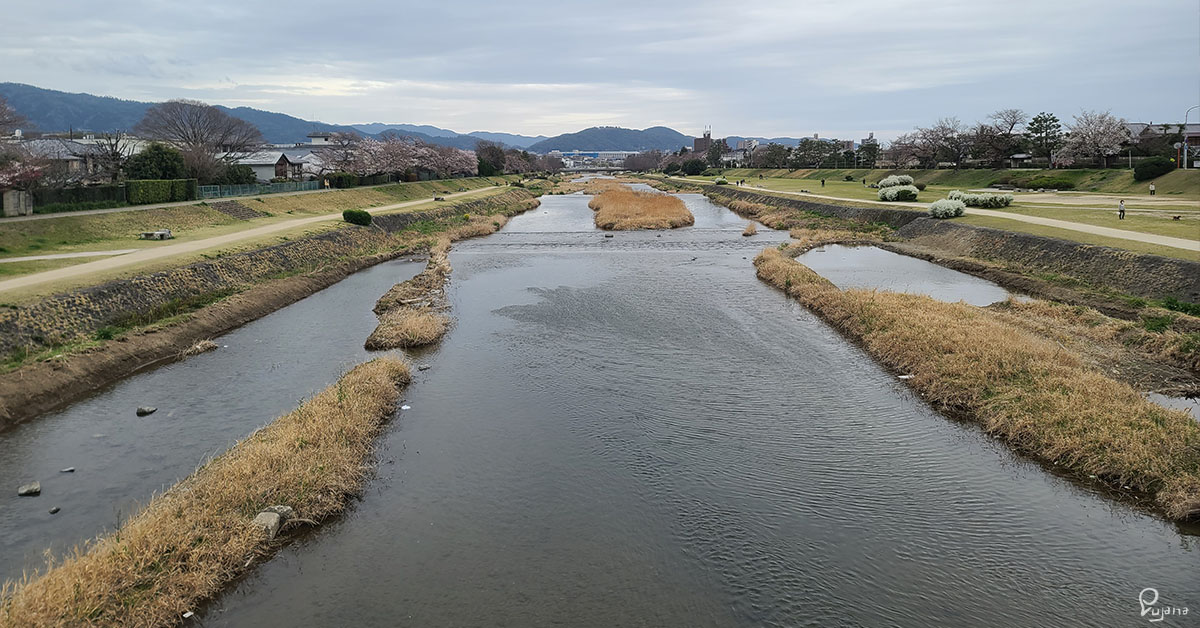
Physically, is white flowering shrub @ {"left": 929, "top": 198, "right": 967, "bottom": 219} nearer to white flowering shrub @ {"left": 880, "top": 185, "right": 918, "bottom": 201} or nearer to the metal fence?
white flowering shrub @ {"left": 880, "top": 185, "right": 918, "bottom": 201}

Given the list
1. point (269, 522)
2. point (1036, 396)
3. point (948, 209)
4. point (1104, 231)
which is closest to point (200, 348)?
point (269, 522)

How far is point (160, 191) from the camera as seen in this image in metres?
36.6

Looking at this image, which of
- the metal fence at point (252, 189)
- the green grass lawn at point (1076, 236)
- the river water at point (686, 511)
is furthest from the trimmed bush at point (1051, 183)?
the metal fence at point (252, 189)

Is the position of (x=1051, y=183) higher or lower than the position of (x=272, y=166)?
lower

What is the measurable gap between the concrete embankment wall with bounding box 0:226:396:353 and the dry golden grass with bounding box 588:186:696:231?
2009 centimetres

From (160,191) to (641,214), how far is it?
28932 mm

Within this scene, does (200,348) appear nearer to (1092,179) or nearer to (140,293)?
(140,293)

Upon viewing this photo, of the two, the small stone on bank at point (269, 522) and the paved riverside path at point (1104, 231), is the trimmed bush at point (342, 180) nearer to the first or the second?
the paved riverside path at point (1104, 231)

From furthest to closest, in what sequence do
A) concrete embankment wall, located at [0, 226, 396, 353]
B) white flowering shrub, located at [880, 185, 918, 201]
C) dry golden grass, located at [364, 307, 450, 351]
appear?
white flowering shrub, located at [880, 185, 918, 201] < dry golden grass, located at [364, 307, 450, 351] < concrete embankment wall, located at [0, 226, 396, 353]

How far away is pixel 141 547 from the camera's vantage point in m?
7.82

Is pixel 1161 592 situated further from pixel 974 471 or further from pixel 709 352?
pixel 709 352

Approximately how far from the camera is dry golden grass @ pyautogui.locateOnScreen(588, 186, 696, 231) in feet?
151

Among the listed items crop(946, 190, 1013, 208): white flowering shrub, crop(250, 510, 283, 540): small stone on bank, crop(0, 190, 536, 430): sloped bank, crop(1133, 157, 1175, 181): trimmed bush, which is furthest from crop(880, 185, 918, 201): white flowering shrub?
crop(250, 510, 283, 540): small stone on bank

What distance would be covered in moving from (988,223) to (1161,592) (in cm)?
2726
